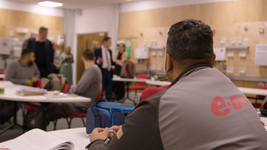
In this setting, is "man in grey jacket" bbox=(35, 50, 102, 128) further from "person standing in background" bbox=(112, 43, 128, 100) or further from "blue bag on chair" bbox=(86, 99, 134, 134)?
"person standing in background" bbox=(112, 43, 128, 100)

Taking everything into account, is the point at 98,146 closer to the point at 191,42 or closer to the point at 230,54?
the point at 191,42

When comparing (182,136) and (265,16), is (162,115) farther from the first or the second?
(265,16)

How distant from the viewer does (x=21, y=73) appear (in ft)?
14.5

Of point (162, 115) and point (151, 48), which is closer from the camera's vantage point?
point (162, 115)

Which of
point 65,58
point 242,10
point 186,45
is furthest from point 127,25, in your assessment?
point 186,45

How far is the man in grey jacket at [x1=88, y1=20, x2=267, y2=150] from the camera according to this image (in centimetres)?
76

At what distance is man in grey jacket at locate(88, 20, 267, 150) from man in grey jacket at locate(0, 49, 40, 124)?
383 centimetres

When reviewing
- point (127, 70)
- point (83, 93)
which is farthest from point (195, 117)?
point (127, 70)

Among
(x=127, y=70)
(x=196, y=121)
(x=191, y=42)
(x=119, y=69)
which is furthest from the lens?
(x=119, y=69)

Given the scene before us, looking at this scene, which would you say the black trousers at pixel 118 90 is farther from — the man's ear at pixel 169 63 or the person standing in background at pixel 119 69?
the man's ear at pixel 169 63

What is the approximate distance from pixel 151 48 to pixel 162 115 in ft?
24.4

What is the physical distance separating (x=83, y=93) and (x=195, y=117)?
9.49 feet

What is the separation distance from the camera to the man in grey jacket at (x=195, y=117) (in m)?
0.76

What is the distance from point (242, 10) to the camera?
21.6 feet
